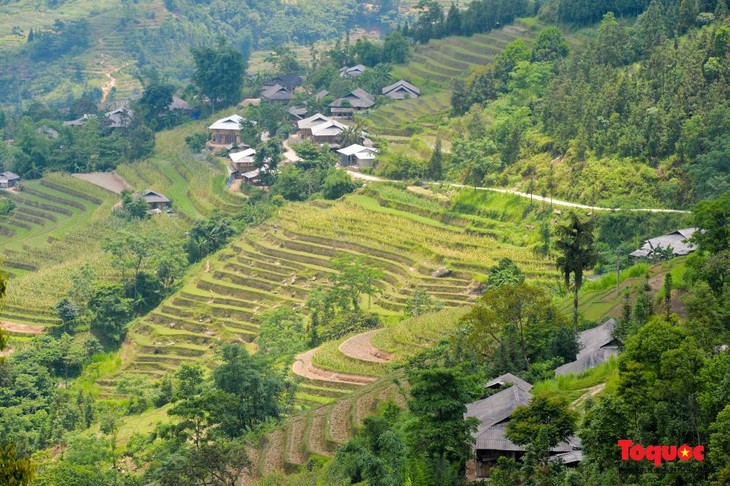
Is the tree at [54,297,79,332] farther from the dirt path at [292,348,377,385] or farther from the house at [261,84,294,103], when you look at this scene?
the house at [261,84,294,103]

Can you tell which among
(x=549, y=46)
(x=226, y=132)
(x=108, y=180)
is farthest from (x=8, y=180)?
(x=549, y=46)

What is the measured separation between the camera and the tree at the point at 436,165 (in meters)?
48.0

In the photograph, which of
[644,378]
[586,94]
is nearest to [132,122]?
[586,94]

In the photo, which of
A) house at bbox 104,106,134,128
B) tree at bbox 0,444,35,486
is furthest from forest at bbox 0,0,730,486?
house at bbox 104,106,134,128

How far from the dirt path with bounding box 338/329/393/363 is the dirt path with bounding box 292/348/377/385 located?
71 centimetres

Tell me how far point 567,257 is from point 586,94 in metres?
18.0

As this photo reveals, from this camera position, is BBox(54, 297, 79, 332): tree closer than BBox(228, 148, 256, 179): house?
Yes

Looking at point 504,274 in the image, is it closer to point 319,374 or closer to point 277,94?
point 319,374

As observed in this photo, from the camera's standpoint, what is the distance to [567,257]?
28156mm

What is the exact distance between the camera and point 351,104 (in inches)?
2343

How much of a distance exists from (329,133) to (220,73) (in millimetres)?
12958

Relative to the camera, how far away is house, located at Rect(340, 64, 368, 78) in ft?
213

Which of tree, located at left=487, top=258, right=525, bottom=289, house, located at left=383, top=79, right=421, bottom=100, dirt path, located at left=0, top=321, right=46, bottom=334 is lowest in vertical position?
dirt path, located at left=0, top=321, right=46, bottom=334

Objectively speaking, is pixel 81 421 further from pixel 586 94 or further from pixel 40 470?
pixel 586 94
